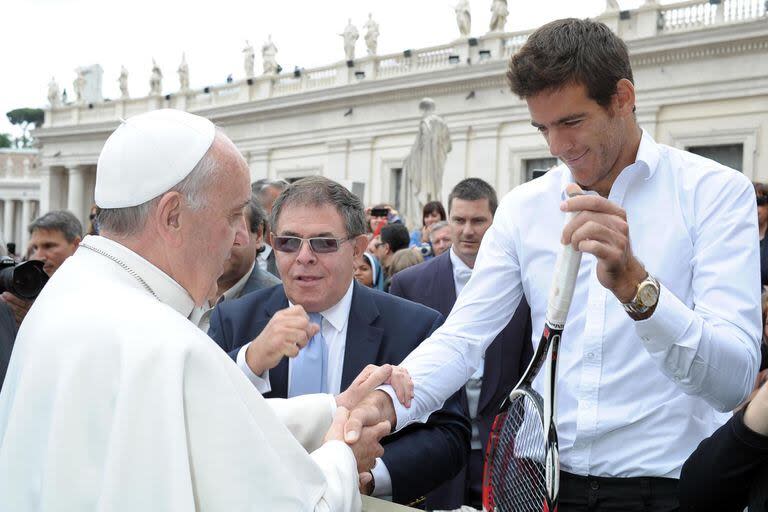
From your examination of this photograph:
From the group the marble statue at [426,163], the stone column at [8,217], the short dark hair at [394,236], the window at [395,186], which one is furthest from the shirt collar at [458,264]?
the stone column at [8,217]

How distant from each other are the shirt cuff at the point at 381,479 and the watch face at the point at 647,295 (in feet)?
4.61

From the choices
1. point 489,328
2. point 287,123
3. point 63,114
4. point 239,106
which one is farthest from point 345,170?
point 489,328

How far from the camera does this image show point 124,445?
1875 mm

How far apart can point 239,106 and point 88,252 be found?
37273 millimetres

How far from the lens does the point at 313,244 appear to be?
3617 mm

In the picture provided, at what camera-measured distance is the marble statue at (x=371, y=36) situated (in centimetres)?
3416

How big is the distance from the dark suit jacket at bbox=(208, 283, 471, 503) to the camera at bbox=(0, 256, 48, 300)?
149 centimetres

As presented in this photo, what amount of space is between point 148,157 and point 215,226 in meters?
0.26

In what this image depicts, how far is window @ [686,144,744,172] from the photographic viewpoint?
23562mm

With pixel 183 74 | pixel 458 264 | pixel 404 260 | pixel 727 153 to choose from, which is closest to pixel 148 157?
pixel 458 264

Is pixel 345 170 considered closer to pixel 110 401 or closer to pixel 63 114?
pixel 63 114

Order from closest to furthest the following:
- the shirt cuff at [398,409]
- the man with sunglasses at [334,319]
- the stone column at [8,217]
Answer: the shirt cuff at [398,409] → the man with sunglasses at [334,319] → the stone column at [8,217]

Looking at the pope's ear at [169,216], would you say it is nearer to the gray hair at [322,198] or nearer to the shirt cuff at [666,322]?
the shirt cuff at [666,322]

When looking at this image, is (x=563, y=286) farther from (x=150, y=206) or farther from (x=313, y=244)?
(x=313, y=244)
